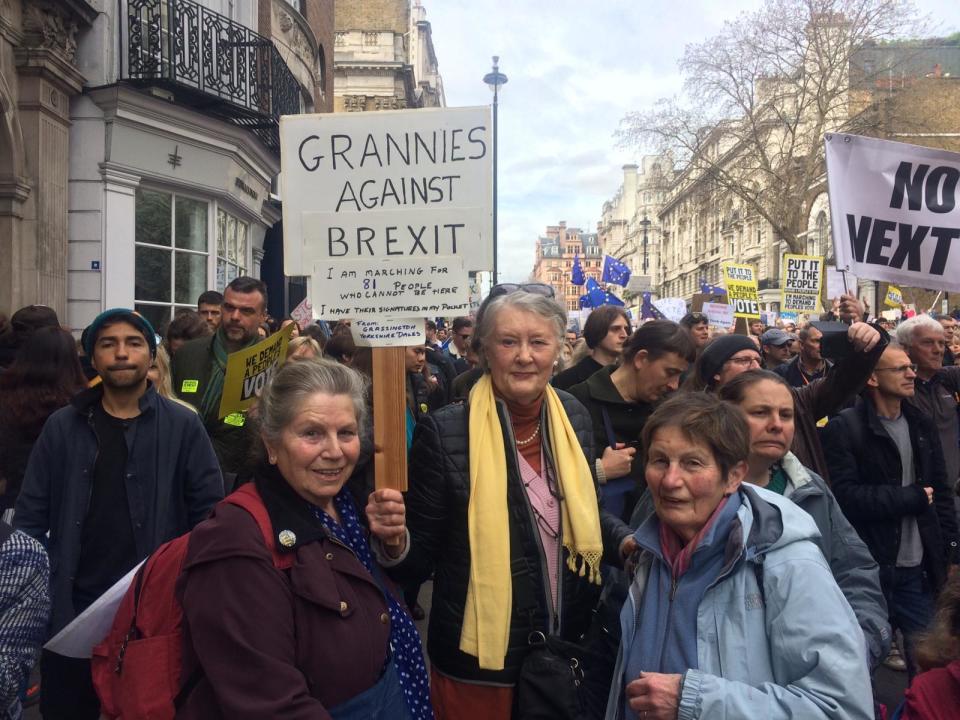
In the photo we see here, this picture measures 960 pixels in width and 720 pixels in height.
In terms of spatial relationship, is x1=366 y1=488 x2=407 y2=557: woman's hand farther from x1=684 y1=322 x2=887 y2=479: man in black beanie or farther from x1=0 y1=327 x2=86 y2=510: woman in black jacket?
x1=0 y1=327 x2=86 y2=510: woman in black jacket

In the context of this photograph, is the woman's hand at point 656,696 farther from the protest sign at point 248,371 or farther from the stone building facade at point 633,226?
the stone building facade at point 633,226

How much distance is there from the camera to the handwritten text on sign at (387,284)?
3006 millimetres

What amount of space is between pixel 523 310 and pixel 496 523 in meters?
0.73

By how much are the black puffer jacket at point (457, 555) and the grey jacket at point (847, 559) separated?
2.15 feet

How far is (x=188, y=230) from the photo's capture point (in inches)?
543

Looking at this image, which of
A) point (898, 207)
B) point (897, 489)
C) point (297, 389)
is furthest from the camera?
point (898, 207)

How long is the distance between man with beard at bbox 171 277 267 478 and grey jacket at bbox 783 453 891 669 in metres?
3.25

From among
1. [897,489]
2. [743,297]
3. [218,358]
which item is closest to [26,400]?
[218,358]

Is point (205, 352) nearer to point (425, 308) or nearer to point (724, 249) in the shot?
point (425, 308)

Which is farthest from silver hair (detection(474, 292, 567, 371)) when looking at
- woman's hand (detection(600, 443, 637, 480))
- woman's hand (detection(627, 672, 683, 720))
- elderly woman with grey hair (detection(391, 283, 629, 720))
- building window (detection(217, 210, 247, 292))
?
building window (detection(217, 210, 247, 292))

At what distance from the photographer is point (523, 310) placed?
302 centimetres

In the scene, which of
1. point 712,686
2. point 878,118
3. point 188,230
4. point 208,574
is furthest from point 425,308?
point 878,118

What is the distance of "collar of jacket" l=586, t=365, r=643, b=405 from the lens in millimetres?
4098

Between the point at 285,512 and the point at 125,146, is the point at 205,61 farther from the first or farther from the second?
the point at 285,512
